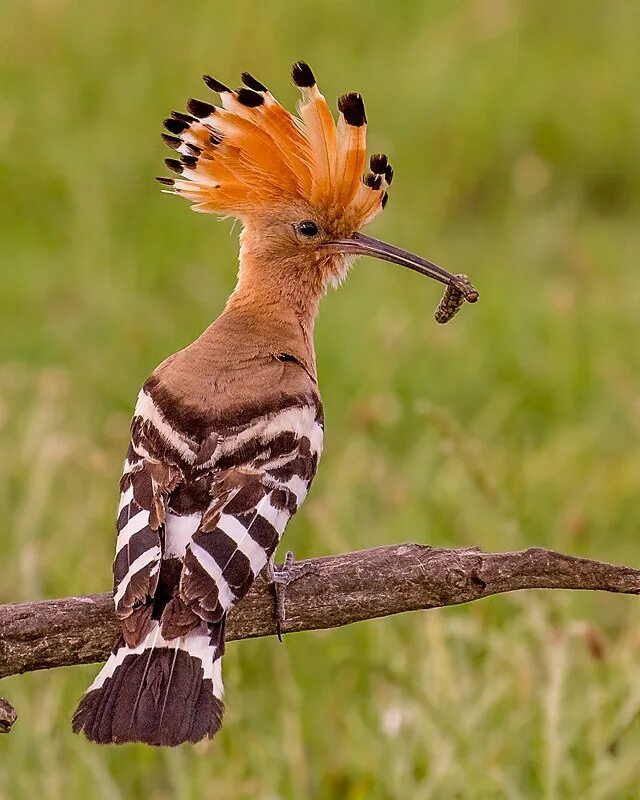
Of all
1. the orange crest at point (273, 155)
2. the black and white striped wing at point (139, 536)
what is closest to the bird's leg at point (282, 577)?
the black and white striped wing at point (139, 536)

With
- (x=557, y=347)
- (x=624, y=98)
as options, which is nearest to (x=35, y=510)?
(x=557, y=347)

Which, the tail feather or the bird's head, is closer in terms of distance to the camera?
the tail feather

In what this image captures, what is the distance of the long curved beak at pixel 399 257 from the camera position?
236 cm

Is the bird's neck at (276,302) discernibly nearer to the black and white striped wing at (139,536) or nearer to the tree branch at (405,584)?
the black and white striped wing at (139,536)

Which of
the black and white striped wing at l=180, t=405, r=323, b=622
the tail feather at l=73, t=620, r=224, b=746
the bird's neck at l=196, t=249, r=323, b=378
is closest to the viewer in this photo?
the tail feather at l=73, t=620, r=224, b=746

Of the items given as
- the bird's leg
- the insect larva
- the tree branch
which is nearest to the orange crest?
the insect larva

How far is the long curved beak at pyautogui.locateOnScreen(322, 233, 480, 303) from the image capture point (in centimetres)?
236

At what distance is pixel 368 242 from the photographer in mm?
2611

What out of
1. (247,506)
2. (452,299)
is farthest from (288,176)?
(247,506)

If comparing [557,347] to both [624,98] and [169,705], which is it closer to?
[624,98]

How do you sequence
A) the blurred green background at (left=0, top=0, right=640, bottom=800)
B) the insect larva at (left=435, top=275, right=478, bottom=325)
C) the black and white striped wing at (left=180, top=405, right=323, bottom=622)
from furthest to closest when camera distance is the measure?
the blurred green background at (left=0, top=0, right=640, bottom=800) < the insect larva at (left=435, top=275, right=478, bottom=325) < the black and white striped wing at (left=180, top=405, right=323, bottom=622)

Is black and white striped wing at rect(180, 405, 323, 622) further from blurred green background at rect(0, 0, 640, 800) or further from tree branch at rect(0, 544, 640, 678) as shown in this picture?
blurred green background at rect(0, 0, 640, 800)

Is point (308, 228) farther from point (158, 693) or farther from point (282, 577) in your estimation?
point (158, 693)

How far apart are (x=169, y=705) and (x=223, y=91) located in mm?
972
